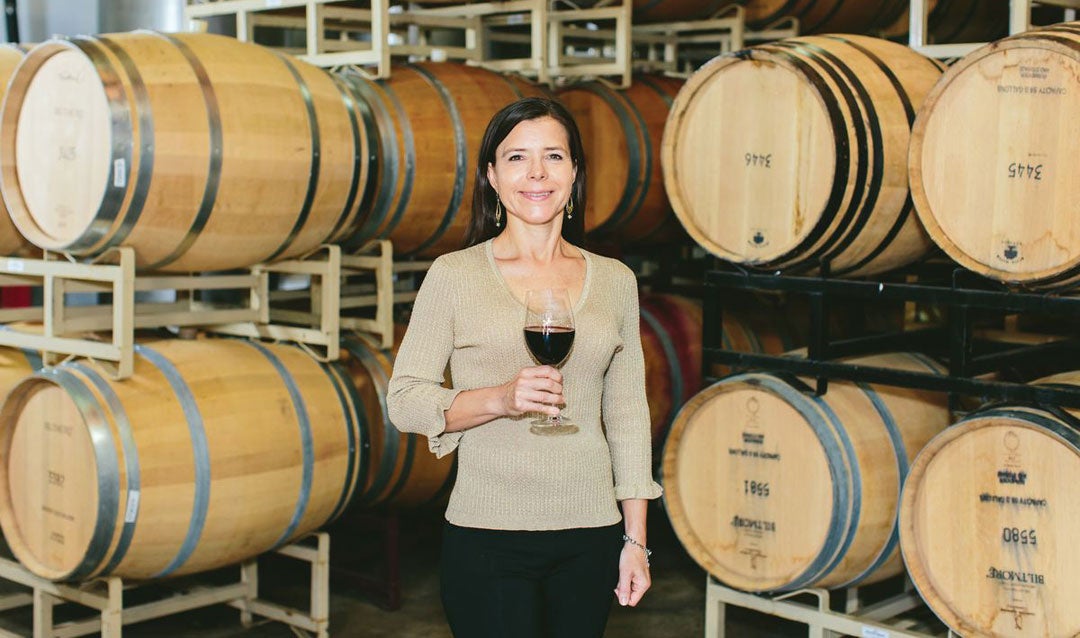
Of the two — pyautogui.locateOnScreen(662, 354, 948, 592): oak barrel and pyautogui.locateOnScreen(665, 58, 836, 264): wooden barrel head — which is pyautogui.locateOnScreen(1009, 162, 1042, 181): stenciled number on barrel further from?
pyautogui.locateOnScreen(662, 354, 948, 592): oak barrel

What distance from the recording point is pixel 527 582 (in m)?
2.34

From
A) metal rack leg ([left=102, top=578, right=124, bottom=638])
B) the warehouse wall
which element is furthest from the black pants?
the warehouse wall

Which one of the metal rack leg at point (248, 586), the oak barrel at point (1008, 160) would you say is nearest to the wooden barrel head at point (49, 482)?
the metal rack leg at point (248, 586)

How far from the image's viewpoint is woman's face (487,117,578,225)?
2.40m

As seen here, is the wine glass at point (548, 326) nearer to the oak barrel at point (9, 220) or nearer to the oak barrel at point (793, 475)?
the oak barrel at point (793, 475)

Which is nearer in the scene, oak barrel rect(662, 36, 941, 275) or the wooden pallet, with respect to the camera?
oak barrel rect(662, 36, 941, 275)

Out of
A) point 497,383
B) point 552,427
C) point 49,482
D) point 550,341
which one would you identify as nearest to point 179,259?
point 49,482

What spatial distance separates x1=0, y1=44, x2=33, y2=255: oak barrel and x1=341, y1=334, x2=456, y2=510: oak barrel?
114 cm

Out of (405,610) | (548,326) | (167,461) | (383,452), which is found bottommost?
(405,610)

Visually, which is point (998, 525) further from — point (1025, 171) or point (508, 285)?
point (508, 285)

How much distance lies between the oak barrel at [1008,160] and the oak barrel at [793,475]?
2.22ft

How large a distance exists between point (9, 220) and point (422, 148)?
55.6 inches

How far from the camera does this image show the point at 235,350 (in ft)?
13.8

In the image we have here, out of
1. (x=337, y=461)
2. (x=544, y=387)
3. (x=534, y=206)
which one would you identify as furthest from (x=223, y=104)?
(x=544, y=387)
